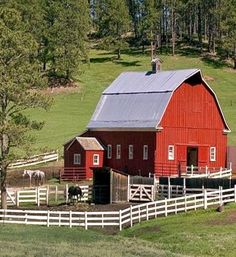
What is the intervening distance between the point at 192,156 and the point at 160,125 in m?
4.88

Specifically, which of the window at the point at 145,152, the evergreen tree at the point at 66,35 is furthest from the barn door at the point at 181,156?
the evergreen tree at the point at 66,35

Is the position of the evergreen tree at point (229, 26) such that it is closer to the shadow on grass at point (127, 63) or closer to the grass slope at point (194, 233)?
the shadow on grass at point (127, 63)

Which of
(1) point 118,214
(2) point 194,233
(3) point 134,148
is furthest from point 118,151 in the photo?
(2) point 194,233

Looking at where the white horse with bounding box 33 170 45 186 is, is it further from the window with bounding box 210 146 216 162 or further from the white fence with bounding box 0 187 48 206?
the window with bounding box 210 146 216 162

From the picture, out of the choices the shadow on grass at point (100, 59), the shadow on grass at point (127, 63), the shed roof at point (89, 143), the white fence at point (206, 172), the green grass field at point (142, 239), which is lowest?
the green grass field at point (142, 239)

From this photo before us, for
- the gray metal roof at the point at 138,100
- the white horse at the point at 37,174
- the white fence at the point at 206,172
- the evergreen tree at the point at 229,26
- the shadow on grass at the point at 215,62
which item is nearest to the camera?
the white fence at the point at 206,172

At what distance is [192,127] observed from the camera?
5706cm

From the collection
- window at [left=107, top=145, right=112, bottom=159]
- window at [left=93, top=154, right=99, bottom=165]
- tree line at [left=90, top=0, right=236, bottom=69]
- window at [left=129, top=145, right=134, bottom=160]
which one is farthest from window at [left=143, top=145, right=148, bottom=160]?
tree line at [left=90, top=0, right=236, bottom=69]

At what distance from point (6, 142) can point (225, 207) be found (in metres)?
12.7

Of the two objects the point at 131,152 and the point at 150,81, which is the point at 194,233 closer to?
the point at 131,152

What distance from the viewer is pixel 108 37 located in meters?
117

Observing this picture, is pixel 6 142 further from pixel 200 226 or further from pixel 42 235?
pixel 200 226

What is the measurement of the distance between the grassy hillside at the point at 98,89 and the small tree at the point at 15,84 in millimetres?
24042

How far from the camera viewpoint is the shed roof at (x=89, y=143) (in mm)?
57406
